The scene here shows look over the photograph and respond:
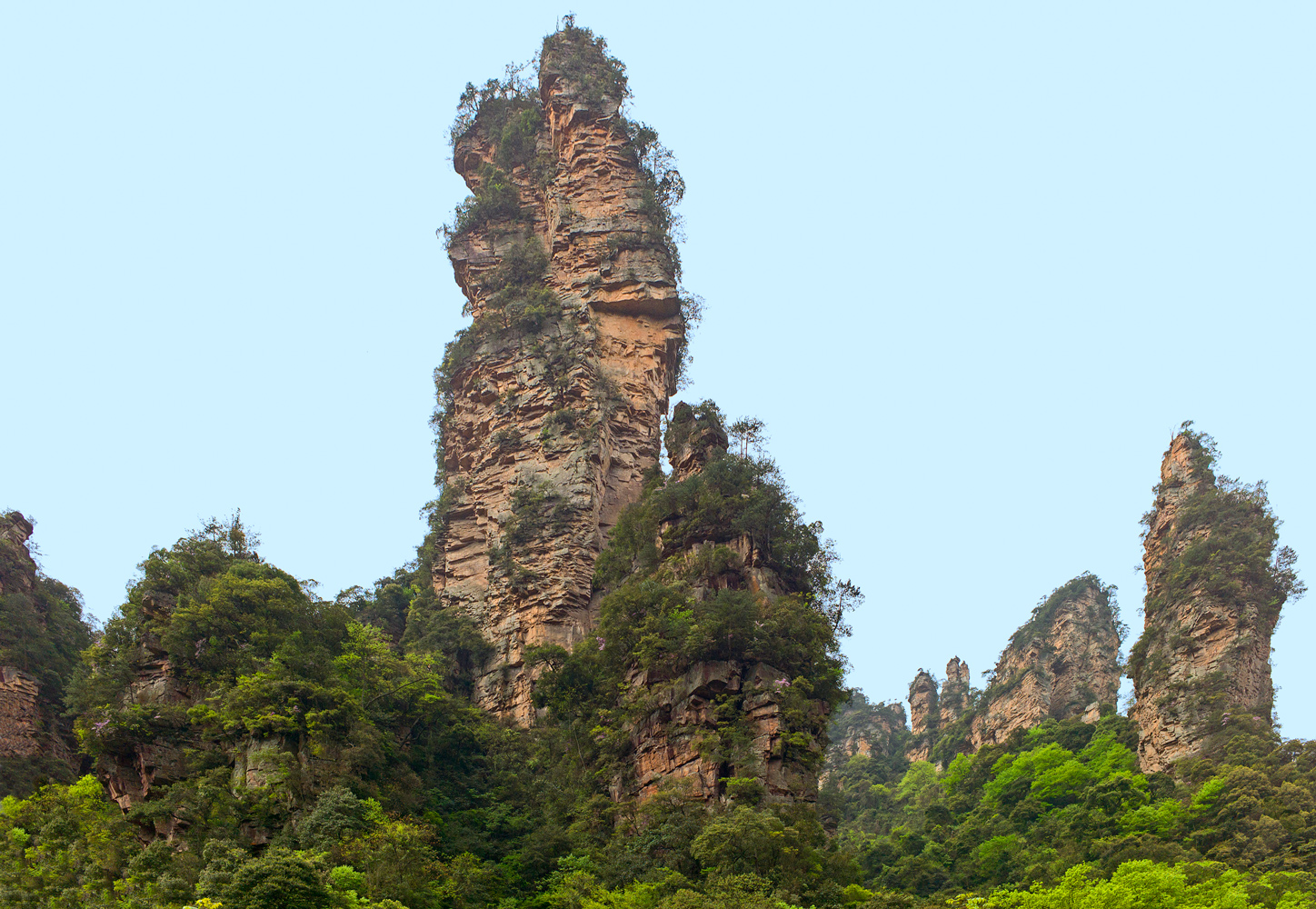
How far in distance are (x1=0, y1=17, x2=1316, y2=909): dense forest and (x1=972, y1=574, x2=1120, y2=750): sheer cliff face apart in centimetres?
859

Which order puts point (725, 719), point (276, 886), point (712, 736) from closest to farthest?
point (276, 886), point (712, 736), point (725, 719)

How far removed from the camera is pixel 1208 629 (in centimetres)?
3809

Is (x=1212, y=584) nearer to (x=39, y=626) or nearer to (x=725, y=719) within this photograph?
(x=725, y=719)

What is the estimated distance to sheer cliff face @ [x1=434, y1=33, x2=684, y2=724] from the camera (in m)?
39.7

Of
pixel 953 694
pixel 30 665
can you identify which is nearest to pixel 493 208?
pixel 30 665

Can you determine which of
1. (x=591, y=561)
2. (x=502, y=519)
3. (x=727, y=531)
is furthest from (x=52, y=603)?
(x=727, y=531)

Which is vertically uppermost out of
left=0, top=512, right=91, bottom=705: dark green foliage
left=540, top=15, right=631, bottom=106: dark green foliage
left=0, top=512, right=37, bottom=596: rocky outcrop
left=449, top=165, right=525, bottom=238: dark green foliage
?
left=540, top=15, right=631, bottom=106: dark green foliage

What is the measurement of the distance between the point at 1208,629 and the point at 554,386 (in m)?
24.3

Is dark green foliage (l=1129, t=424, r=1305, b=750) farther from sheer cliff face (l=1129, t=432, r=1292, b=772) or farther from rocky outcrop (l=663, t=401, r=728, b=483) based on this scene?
rocky outcrop (l=663, t=401, r=728, b=483)

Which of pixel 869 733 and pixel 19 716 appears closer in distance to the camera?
pixel 19 716

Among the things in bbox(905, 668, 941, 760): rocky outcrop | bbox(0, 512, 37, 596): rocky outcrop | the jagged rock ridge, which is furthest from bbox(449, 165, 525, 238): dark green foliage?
bbox(905, 668, 941, 760): rocky outcrop

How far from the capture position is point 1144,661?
40.5 meters

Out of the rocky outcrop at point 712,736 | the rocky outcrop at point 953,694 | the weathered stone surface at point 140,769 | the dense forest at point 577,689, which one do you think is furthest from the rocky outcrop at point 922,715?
the weathered stone surface at point 140,769

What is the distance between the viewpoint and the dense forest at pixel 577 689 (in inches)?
986
